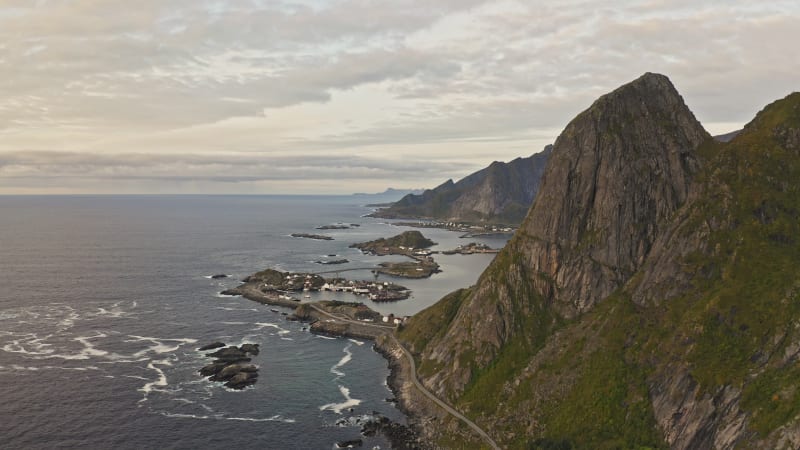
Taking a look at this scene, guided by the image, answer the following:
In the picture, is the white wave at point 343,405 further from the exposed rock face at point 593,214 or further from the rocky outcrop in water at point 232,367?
the rocky outcrop in water at point 232,367

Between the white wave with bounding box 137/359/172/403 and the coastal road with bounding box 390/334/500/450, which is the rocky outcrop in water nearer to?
the white wave with bounding box 137/359/172/403

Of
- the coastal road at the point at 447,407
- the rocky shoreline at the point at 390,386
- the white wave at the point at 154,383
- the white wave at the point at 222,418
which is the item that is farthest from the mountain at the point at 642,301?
the white wave at the point at 154,383

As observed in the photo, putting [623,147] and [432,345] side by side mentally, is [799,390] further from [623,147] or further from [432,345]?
[432,345]

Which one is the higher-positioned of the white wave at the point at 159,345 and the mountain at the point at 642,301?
the mountain at the point at 642,301

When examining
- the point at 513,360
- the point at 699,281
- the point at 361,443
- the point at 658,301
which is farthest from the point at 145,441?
the point at 699,281

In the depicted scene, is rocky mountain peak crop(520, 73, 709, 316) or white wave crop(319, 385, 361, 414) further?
rocky mountain peak crop(520, 73, 709, 316)

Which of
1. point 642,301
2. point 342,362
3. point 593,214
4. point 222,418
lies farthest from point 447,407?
point 593,214

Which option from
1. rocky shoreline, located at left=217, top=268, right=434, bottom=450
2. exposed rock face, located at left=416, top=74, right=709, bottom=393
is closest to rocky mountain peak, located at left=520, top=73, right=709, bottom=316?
exposed rock face, located at left=416, top=74, right=709, bottom=393
